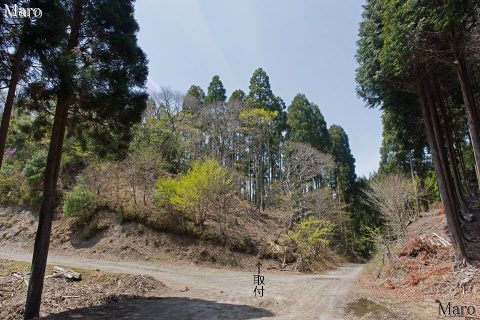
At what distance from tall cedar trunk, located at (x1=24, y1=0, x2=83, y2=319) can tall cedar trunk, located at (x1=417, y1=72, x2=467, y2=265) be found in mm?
9725

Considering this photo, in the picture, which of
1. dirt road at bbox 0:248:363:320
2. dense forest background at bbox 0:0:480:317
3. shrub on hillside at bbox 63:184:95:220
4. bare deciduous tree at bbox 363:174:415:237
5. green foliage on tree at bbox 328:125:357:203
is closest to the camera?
dirt road at bbox 0:248:363:320

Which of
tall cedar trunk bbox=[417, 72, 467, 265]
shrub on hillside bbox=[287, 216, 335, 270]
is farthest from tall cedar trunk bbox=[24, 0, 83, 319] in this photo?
shrub on hillside bbox=[287, 216, 335, 270]

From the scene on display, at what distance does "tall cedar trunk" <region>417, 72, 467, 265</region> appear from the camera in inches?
346

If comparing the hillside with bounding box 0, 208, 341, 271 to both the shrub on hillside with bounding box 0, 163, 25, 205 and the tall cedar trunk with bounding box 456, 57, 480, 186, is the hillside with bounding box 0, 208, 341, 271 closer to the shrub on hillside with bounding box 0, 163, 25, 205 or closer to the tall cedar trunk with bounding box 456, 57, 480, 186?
the shrub on hillside with bounding box 0, 163, 25, 205

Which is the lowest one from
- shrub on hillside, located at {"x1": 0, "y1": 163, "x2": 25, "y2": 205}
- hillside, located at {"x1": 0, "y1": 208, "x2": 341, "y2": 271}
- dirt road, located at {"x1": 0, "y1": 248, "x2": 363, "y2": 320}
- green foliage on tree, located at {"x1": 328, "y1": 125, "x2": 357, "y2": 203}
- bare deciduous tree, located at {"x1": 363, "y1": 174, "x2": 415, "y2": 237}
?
dirt road, located at {"x1": 0, "y1": 248, "x2": 363, "y2": 320}

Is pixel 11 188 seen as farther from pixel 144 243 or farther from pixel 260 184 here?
pixel 260 184

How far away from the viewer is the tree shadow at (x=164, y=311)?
6.04m

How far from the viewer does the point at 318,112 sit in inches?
1320

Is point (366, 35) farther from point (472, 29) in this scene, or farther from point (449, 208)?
point (449, 208)

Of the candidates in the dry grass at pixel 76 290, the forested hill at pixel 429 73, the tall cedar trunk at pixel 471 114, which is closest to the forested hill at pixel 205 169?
the dry grass at pixel 76 290

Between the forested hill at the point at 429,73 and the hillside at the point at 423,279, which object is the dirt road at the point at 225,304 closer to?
the hillside at the point at 423,279

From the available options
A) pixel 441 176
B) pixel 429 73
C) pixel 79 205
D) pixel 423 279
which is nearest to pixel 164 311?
pixel 423 279

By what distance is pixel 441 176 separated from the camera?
9523 mm

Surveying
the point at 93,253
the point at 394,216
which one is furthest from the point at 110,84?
the point at 394,216
